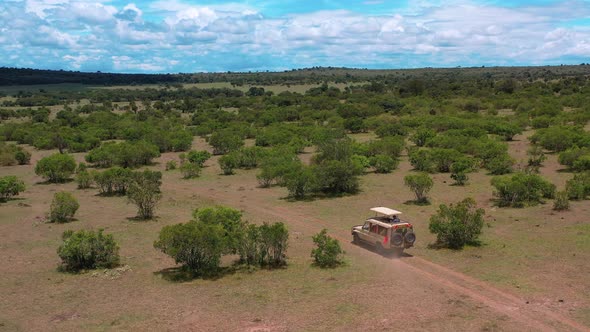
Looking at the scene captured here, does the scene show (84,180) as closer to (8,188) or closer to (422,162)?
(8,188)

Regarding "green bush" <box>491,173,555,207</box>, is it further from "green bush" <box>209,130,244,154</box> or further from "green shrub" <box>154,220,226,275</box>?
"green bush" <box>209,130,244,154</box>

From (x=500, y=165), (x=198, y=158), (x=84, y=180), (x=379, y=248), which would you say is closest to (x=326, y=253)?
(x=379, y=248)

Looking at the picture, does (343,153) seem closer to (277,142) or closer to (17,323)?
(277,142)

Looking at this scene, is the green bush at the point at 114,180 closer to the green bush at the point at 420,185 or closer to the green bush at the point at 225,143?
the green bush at the point at 420,185

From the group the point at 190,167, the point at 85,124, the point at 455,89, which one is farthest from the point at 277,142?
the point at 455,89

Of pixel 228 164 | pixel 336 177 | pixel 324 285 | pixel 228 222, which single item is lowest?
pixel 228 164

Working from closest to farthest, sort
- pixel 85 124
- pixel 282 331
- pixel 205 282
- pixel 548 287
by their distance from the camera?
pixel 282 331 < pixel 548 287 < pixel 205 282 < pixel 85 124

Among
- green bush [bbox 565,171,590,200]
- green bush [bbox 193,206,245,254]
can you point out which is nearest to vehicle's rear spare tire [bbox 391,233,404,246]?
green bush [bbox 193,206,245,254]
